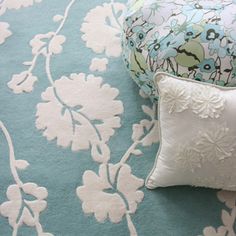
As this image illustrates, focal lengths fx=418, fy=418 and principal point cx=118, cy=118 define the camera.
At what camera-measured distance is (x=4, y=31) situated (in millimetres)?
1602

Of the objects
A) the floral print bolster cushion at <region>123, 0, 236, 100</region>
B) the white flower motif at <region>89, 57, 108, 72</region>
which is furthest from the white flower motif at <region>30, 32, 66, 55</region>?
the floral print bolster cushion at <region>123, 0, 236, 100</region>

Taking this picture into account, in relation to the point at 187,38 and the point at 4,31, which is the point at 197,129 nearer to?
the point at 187,38

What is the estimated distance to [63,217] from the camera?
121 cm

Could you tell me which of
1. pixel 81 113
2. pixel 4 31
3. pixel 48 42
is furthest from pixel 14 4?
pixel 81 113

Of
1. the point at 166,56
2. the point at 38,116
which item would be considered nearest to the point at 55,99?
the point at 38,116

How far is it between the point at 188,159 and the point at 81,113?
1.50 ft

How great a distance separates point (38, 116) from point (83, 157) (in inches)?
8.7

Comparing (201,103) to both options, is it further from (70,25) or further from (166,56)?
(70,25)

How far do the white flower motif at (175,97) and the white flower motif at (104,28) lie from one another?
51 centimetres

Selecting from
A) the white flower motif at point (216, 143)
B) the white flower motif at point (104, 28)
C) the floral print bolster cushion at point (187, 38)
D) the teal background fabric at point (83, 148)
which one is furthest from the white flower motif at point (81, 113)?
the white flower motif at point (216, 143)

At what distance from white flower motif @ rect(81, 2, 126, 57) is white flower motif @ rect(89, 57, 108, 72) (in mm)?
34

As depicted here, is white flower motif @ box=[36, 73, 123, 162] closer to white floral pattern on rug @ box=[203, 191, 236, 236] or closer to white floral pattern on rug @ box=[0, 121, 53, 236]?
white floral pattern on rug @ box=[0, 121, 53, 236]

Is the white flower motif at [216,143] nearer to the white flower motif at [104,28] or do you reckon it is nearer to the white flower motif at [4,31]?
the white flower motif at [104,28]

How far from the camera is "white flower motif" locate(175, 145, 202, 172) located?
3.46 feet
